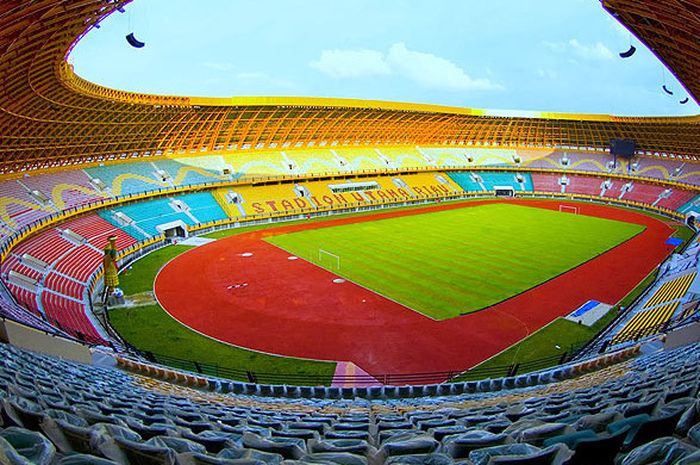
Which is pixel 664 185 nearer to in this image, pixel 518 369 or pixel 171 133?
pixel 518 369

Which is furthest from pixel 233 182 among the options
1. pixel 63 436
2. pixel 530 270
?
pixel 63 436

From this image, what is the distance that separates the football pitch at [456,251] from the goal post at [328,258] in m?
0.08

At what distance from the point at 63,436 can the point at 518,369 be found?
19.5 m

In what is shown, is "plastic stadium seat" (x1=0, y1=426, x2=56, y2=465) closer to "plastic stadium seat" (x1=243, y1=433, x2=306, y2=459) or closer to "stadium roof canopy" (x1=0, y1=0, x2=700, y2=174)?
"plastic stadium seat" (x1=243, y1=433, x2=306, y2=459)

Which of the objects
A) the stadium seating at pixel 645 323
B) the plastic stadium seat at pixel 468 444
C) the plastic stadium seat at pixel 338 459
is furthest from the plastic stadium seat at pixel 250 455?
the stadium seating at pixel 645 323

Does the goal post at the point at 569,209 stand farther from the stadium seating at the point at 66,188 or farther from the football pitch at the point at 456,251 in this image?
the stadium seating at the point at 66,188

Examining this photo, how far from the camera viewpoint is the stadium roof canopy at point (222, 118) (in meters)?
21.3

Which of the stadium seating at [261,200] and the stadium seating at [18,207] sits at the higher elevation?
the stadium seating at [261,200]

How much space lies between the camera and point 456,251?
1592 inches

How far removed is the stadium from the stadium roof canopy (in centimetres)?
28

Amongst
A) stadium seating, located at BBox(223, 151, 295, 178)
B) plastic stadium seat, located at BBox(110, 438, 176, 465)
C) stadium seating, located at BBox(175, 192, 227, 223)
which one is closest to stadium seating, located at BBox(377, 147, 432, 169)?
stadium seating, located at BBox(223, 151, 295, 178)

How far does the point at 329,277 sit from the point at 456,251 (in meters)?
12.1

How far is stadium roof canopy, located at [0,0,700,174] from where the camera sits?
2128 centimetres

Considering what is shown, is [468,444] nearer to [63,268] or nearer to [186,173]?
[63,268]
